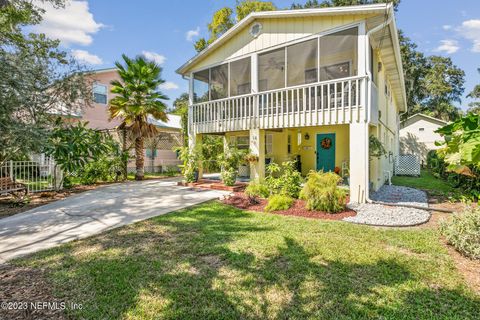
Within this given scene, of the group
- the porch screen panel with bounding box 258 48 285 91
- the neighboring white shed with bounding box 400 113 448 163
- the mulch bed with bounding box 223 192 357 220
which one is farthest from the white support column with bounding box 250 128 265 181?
the neighboring white shed with bounding box 400 113 448 163

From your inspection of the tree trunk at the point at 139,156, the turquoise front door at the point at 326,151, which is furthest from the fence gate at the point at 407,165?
the tree trunk at the point at 139,156

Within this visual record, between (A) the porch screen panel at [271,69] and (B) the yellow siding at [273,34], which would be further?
(A) the porch screen panel at [271,69]

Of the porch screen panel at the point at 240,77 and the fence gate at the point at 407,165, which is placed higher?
the porch screen panel at the point at 240,77

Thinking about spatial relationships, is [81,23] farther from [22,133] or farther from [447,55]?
[447,55]

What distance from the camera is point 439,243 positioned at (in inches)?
178

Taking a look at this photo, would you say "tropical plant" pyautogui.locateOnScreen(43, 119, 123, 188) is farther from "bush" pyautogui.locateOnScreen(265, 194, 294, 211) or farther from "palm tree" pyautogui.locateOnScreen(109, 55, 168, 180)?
"bush" pyautogui.locateOnScreen(265, 194, 294, 211)

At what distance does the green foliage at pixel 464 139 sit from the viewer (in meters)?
3.15

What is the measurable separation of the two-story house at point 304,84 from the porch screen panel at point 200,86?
0.05 meters

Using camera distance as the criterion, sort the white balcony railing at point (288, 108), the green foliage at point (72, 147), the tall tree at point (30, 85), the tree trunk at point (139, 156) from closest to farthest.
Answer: the tall tree at point (30, 85) < the white balcony railing at point (288, 108) < the green foliage at point (72, 147) < the tree trunk at point (139, 156)

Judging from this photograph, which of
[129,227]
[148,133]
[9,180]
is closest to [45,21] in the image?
[148,133]

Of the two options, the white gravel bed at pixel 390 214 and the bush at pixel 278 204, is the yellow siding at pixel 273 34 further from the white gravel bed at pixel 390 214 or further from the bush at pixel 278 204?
the bush at pixel 278 204

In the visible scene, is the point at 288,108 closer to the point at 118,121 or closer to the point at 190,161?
the point at 190,161

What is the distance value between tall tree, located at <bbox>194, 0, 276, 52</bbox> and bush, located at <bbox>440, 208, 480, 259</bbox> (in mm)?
23629

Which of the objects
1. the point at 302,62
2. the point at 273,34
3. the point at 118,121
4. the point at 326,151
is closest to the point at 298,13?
the point at 273,34
